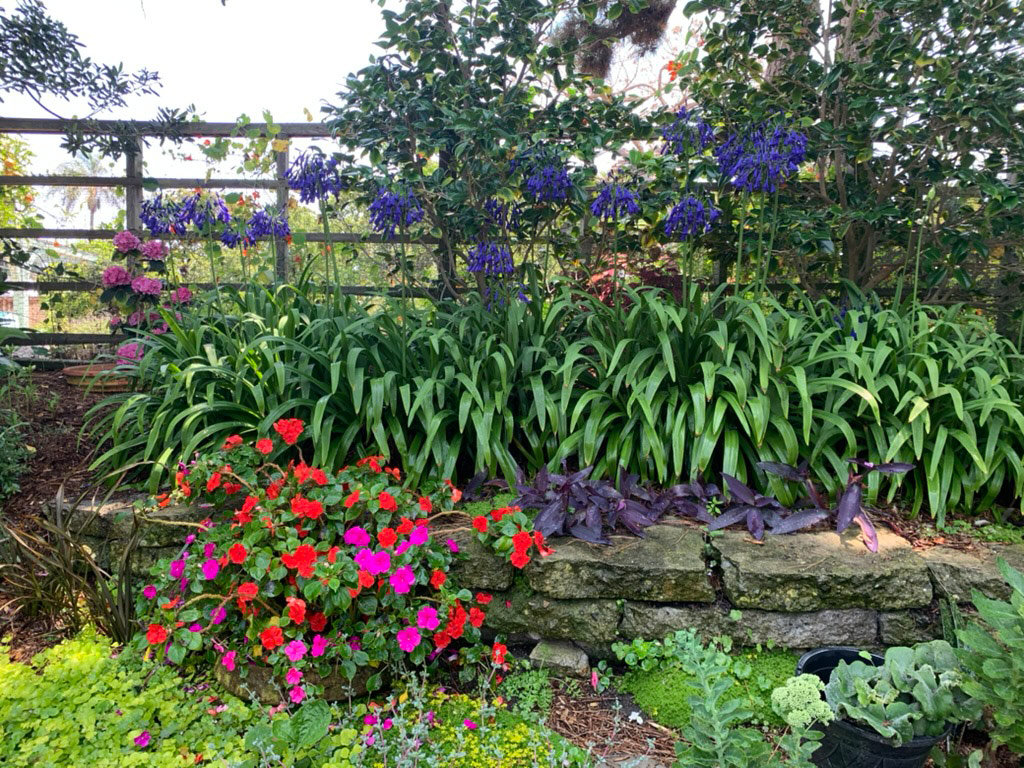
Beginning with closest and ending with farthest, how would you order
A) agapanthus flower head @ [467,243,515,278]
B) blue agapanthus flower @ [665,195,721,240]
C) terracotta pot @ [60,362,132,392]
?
blue agapanthus flower @ [665,195,721,240]
agapanthus flower head @ [467,243,515,278]
terracotta pot @ [60,362,132,392]

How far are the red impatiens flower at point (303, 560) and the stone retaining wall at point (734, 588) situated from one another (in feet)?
1.57

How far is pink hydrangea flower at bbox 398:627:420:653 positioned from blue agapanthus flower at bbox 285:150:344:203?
1.90 m

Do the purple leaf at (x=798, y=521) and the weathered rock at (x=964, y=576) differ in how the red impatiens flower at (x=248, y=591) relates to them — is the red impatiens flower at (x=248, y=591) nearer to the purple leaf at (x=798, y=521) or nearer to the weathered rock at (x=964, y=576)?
the purple leaf at (x=798, y=521)

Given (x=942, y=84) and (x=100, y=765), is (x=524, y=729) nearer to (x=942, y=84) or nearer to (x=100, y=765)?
(x=100, y=765)

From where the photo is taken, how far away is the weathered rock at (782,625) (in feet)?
6.57

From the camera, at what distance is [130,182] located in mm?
4684

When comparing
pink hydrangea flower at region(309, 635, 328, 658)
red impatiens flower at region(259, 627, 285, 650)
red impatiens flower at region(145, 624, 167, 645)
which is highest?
red impatiens flower at region(259, 627, 285, 650)

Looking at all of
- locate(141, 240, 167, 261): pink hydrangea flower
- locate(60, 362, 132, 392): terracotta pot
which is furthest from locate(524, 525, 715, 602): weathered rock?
locate(141, 240, 167, 261): pink hydrangea flower

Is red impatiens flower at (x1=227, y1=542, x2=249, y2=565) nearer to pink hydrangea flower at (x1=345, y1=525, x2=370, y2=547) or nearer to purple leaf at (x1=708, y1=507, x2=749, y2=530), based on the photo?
pink hydrangea flower at (x1=345, y1=525, x2=370, y2=547)

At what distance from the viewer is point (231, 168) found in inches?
177

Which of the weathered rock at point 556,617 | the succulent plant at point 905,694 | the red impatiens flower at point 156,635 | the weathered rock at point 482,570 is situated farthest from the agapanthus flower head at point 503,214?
the succulent plant at point 905,694

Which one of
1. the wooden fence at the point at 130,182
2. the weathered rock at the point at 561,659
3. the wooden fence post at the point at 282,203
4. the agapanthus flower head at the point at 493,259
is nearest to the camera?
the weathered rock at the point at 561,659

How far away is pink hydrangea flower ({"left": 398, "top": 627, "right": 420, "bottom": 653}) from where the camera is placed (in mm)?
1810

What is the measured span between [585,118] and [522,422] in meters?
1.92
